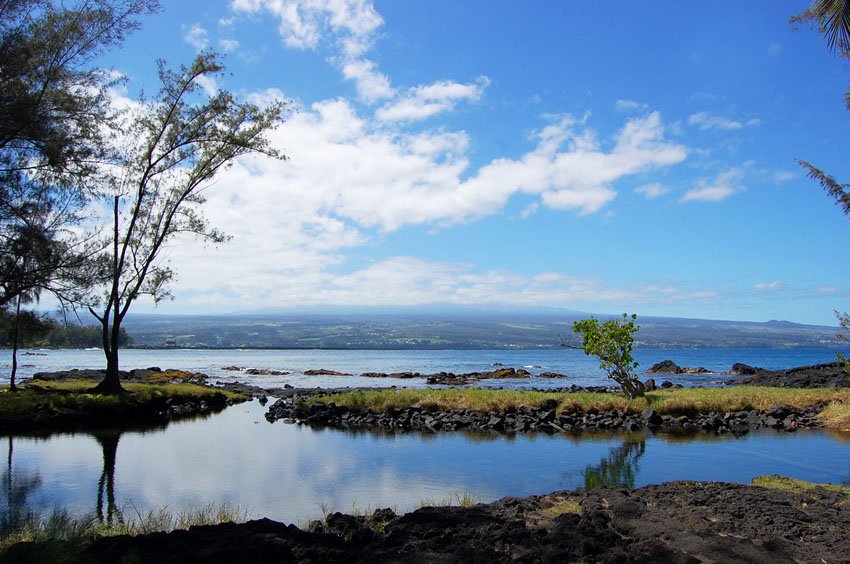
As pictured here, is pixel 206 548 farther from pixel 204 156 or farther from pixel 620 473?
pixel 204 156

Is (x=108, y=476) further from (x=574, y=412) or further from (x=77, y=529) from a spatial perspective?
(x=574, y=412)

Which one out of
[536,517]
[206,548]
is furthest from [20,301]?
[536,517]

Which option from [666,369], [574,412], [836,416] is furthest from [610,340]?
[666,369]

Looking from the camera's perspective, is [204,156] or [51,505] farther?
[204,156]

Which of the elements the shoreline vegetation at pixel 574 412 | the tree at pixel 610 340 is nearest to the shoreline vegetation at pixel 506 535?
the shoreline vegetation at pixel 574 412

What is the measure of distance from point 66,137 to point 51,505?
395 inches

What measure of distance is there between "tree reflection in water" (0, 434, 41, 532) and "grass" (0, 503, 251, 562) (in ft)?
1.08

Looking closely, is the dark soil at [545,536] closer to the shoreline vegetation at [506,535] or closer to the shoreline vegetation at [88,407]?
the shoreline vegetation at [506,535]

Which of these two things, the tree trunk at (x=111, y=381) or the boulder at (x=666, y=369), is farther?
the boulder at (x=666, y=369)

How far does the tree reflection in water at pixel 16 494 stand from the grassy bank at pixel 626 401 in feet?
45.4

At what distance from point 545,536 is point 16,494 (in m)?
11.1

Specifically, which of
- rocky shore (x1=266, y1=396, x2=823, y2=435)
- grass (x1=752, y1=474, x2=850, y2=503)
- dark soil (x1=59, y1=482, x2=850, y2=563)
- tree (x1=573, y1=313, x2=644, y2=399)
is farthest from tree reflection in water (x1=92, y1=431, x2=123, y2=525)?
tree (x1=573, y1=313, x2=644, y2=399)

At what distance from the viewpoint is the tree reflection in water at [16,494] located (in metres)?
10.3

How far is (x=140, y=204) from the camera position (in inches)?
1133
